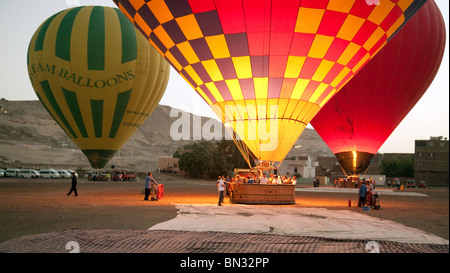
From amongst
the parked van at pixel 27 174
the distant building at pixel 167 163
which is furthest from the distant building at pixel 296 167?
the parked van at pixel 27 174

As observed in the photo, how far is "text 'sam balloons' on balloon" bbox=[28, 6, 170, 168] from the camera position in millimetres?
23906

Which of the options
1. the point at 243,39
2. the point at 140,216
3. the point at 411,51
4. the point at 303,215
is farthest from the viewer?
the point at 411,51

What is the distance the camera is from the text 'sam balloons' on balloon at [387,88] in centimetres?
2428

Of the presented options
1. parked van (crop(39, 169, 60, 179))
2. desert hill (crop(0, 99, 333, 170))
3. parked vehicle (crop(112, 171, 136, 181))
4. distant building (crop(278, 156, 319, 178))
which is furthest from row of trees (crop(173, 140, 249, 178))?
parked van (crop(39, 169, 60, 179))

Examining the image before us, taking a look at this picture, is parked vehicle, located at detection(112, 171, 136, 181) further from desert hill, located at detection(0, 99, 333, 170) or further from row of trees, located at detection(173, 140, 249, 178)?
row of trees, located at detection(173, 140, 249, 178)

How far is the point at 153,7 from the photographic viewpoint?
39.9ft

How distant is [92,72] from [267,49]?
14755 mm

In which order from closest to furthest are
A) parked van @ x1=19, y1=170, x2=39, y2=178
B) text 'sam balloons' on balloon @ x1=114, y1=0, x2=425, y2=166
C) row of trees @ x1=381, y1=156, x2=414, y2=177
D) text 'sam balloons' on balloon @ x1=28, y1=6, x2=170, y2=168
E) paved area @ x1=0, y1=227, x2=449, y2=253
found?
paved area @ x1=0, y1=227, x2=449, y2=253, text 'sam balloons' on balloon @ x1=114, y1=0, x2=425, y2=166, text 'sam balloons' on balloon @ x1=28, y1=6, x2=170, y2=168, parked van @ x1=19, y1=170, x2=39, y2=178, row of trees @ x1=381, y1=156, x2=414, y2=177

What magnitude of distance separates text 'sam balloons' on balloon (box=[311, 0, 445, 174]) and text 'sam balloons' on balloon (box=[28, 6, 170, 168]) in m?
13.0

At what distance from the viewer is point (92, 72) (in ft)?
78.6
